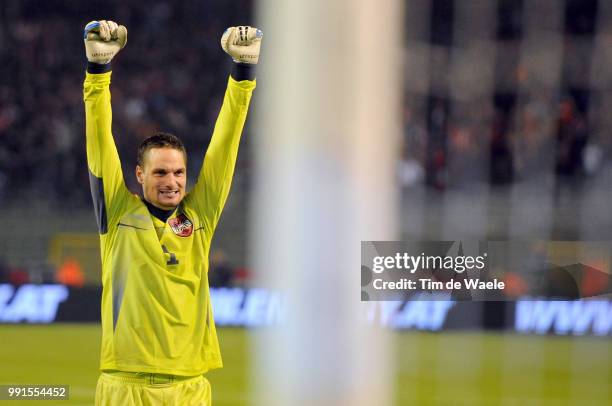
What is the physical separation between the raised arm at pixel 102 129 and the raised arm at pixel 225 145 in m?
0.17

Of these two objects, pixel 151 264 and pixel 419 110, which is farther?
pixel 419 110

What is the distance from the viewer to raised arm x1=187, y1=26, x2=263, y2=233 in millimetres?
2129

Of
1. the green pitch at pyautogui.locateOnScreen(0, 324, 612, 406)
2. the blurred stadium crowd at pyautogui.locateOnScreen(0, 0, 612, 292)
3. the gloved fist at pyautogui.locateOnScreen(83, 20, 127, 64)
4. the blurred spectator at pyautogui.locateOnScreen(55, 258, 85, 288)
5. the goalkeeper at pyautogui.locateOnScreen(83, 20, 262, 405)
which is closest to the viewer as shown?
the gloved fist at pyautogui.locateOnScreen(83, 20, 127, 64)

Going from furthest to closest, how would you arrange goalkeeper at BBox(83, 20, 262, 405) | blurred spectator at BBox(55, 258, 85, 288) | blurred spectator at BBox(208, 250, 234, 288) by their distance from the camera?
1. blurred spectator at BBox(55, 258, 85, 288)
2. blurred spectator at BBox(208, 250, 234, 288)
3. goalkeeper at BBox(83, 20, 262, 405)

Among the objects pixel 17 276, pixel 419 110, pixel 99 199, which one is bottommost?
pixel 17 276

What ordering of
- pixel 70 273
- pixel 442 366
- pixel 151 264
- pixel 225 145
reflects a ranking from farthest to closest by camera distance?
pixel 70 273 → pixel 442 366 → pixel 225 145 → pixel 151 264

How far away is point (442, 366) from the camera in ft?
22.6

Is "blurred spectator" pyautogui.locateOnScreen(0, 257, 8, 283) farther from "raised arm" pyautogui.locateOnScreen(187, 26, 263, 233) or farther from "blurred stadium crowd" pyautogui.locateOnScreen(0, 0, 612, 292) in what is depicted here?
"raised arm" pyautogui.locateOnScreen(187, 26, 263, 233)

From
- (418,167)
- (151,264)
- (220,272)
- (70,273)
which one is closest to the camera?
(151,264)

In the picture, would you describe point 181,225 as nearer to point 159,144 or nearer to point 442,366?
point 159,144

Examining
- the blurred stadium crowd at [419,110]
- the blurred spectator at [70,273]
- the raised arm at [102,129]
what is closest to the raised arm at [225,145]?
the raised arm at [102,129]

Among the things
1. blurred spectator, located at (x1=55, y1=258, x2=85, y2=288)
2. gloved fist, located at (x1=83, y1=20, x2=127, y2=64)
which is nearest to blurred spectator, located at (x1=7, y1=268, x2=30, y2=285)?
blurred spectator, located at (x1=55, y1=258, x2=85, y2=288)

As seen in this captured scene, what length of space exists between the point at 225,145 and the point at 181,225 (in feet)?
0.66

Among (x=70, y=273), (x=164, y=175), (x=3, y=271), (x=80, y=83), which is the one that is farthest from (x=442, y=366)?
(x=80, y=83)
